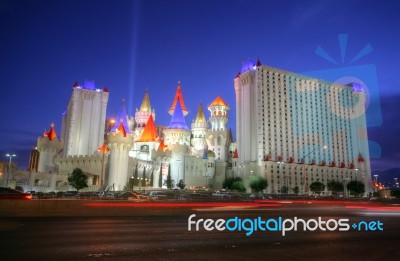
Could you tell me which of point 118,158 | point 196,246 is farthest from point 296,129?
point 196,246

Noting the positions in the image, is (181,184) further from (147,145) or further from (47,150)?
(47,150)

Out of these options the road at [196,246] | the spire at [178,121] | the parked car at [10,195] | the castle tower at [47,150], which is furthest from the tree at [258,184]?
the road at [196,246]

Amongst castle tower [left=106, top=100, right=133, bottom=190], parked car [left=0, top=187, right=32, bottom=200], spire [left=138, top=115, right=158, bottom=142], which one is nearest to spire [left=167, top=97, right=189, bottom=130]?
spire [left=138, top=115, right=158, bottom=142]

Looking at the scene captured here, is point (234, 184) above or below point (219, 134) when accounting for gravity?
below

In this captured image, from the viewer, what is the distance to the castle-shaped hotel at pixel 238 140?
243ft

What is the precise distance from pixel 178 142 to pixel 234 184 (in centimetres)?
1849

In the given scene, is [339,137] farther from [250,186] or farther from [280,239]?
[280,239]

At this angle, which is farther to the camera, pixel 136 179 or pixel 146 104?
pixel 146 104

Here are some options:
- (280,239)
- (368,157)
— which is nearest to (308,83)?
(368,157)

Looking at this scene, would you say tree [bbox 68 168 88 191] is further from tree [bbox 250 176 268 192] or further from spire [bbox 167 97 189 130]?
tree [bbox 250 176 268 192]

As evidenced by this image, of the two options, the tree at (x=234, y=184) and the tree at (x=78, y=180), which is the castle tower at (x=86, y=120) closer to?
the tree at (x=78, y=180)

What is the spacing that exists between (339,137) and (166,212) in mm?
118541

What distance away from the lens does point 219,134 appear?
362 ft

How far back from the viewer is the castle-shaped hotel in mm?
73938
